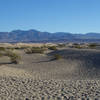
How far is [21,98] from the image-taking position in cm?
879

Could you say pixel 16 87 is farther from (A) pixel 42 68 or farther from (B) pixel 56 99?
(A) pixel 42 68

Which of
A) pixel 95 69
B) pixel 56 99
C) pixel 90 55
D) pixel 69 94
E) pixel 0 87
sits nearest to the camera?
pixel 56 99

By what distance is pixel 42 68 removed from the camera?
771 inches

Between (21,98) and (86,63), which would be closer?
(21,98)

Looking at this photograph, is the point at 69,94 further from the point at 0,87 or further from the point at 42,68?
the point at 42,68

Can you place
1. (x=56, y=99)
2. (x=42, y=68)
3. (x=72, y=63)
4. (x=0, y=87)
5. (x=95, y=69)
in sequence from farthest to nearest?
1. (x=72, y=63)
2. (x=42, y=68)
3. (x=95, y=69)
4. (x=0, y=87)
5. (x=56, y=99)

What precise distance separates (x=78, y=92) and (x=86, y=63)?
11.5 meters

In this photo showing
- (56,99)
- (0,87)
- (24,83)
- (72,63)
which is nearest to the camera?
(56,99)

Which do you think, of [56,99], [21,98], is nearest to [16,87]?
[21,98]

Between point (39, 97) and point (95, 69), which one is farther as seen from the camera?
point (95, 69)

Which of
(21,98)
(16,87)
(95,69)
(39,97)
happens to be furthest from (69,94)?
(95,69)

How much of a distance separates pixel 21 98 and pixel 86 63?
12.9 meters

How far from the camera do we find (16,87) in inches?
424

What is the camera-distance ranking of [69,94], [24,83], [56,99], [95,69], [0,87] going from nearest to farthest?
[56,99] → [69,94] → [0,87] → [24,83] → [95,69]
